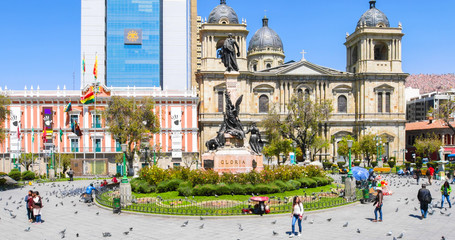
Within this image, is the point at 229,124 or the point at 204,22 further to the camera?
the point at 204,22

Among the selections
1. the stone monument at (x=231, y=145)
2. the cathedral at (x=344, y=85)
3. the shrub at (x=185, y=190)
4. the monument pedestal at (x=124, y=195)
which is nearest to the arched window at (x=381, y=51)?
the cathedral at (x=344, y=85)

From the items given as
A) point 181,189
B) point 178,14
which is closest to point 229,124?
point 181,189

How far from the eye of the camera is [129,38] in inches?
3381

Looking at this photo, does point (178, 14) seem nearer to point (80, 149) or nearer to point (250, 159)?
point (80, 149)

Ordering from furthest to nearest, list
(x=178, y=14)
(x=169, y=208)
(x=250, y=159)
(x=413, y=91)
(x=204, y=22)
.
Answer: (x=413, y=91), (x=178, y=14), (x=204, y=22), (x=250, y=159), (x=169, y=208)

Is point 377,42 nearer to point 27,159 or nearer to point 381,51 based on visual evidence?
point 381,51

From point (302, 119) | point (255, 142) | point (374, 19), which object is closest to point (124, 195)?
point (255, 142)

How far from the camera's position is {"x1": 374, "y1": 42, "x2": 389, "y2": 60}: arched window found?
62969mm

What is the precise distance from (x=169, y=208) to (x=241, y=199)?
13.3ft

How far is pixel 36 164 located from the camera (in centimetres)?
5172

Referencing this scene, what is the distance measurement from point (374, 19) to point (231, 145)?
42826 mm

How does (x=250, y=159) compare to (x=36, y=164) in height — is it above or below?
above

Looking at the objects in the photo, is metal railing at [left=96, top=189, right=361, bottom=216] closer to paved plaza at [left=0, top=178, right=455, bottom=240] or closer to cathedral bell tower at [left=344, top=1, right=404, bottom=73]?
paved plaza at [left=0, top=178, right=455, bottom=240]

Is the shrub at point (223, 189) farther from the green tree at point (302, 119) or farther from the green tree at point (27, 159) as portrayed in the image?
the green tree at point (27, 159)
